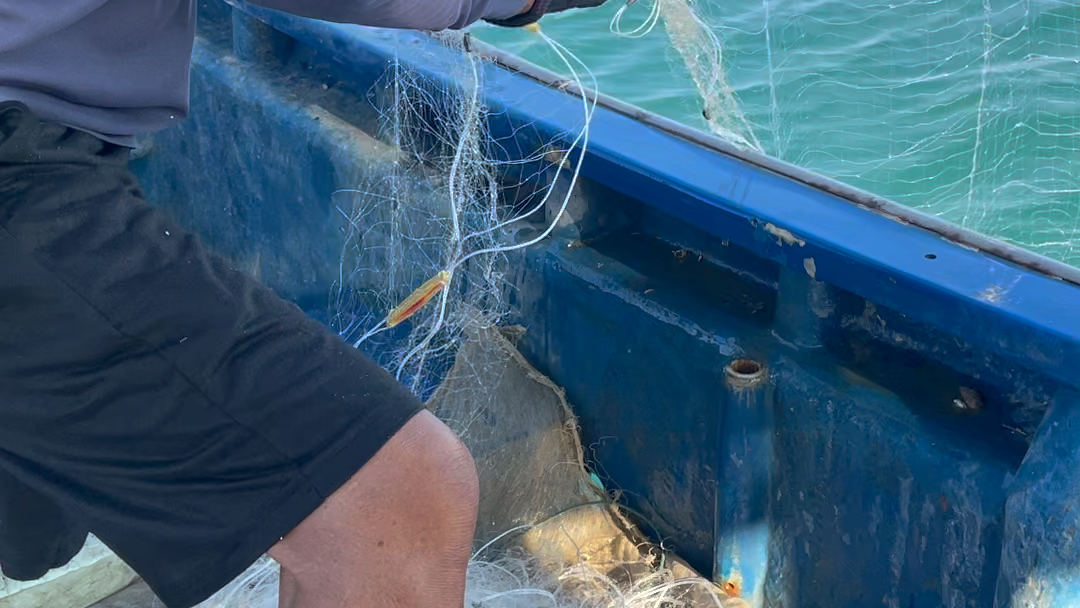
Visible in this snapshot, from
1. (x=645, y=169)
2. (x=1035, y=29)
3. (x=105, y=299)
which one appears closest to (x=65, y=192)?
(x=105, y=299)

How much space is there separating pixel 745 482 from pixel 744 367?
0.72 feet

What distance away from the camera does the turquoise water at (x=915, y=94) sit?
14.0 feet

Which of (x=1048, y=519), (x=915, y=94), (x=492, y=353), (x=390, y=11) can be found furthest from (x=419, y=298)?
(x=915, y=94)

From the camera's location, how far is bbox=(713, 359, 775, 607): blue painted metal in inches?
77.0

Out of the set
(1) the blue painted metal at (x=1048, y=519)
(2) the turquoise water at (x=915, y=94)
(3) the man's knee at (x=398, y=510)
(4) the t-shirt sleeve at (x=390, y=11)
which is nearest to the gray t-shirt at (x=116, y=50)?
(4) the t-shirt sleeve at (x=390, y=11)

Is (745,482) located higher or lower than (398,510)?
lower

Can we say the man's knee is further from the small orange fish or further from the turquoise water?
the turquoise water

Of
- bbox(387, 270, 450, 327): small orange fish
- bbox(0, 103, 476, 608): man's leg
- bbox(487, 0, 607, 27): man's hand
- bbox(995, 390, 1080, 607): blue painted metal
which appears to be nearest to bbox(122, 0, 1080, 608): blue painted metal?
bbox(995, 390, 1080, 607): blue painted metal

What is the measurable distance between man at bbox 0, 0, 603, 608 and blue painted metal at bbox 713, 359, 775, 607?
2.23ft

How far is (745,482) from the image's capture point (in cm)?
203

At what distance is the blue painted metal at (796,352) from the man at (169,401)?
736mm

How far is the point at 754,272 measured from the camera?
2152 millimetres

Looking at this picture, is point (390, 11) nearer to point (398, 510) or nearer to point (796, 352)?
point (398, 510)

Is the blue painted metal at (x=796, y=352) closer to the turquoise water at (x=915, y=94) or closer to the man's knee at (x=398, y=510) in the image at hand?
the man's knee at (x=398, y=510)
